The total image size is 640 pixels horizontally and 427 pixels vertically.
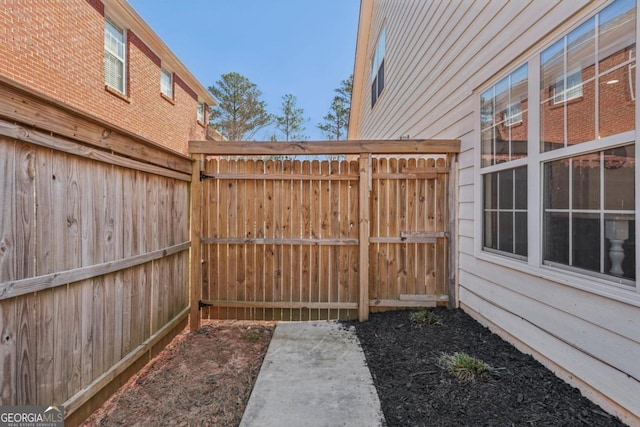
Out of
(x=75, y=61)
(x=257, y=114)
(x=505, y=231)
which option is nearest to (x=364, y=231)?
(x=505, y=231)

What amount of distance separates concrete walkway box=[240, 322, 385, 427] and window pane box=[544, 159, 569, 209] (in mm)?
1836

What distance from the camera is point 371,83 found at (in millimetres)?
8508

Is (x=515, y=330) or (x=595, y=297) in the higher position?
(x=595, y=297)

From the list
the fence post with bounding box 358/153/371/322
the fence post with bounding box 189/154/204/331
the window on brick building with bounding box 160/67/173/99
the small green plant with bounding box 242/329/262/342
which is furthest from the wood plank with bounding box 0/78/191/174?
the window on brick building with bounding box 160/67/173/99

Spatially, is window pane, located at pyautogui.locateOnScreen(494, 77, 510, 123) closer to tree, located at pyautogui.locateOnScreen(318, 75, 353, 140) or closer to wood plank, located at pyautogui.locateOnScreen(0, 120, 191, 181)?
wood plank, located at pyautogui.locateOnScreen(0, 120, 191, 181)

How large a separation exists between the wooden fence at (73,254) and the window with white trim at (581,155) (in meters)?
3.08

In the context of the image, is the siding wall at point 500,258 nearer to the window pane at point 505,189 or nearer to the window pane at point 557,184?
the window pane at point 505,189

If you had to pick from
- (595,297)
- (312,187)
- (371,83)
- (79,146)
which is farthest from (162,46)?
(595,297)

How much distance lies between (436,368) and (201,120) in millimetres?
12378

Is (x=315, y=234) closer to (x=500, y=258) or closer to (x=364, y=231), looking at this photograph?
(x=364, y=231)

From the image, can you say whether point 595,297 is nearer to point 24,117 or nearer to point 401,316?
point 401,316

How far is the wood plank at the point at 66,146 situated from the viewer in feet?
4.80

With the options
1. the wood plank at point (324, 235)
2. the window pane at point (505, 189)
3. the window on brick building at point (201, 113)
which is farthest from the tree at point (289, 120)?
the window pane at point (505, 189)

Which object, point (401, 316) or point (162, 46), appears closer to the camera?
point (401, 316)
